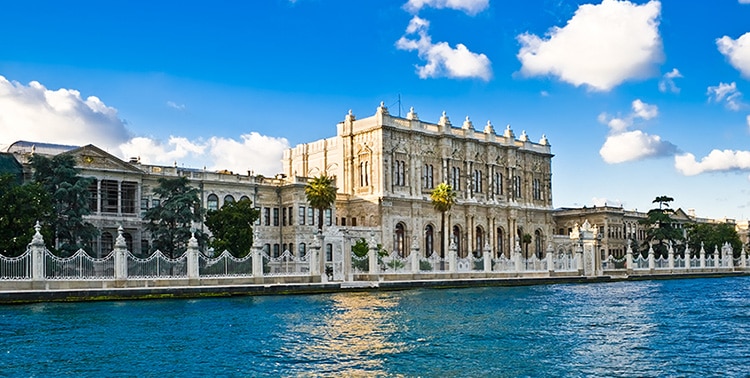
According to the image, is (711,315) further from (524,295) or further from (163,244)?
(163,244)

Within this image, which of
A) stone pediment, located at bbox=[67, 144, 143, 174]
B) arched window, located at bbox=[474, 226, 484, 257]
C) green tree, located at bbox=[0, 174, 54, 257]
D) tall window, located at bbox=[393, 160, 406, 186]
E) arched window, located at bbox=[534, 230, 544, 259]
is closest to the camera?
green tree, located at bbox=[0, 174, 54, 257]

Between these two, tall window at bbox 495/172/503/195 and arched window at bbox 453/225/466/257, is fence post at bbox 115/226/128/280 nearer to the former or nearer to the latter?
arched window at bbox 453/225/466/257

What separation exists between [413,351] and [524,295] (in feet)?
71.8

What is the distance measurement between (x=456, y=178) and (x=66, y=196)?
3790 centimetres

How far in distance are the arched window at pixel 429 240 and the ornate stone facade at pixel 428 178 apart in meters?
0.08

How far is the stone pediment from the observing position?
52.1 meters

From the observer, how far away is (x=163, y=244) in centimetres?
4925

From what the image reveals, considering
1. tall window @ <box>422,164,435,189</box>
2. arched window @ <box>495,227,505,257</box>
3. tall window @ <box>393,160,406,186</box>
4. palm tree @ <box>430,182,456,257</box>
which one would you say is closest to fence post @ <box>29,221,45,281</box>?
palm tree @ <box>430,182,456,257</box>

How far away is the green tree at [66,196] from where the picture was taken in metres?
44.6

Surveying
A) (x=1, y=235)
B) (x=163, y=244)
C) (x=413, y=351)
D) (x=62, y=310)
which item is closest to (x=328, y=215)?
(x=163, y=244)

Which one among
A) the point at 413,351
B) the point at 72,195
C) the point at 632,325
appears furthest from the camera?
the point at 72,195

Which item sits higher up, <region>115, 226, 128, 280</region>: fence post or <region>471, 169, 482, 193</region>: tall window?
<region>471, 169, 482, 193</region>: tall window

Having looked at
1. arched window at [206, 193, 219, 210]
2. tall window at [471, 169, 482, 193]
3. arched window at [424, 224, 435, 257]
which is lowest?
arched window at [424, 224, 435, 257]

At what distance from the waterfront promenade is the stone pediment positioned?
9.66 meters
